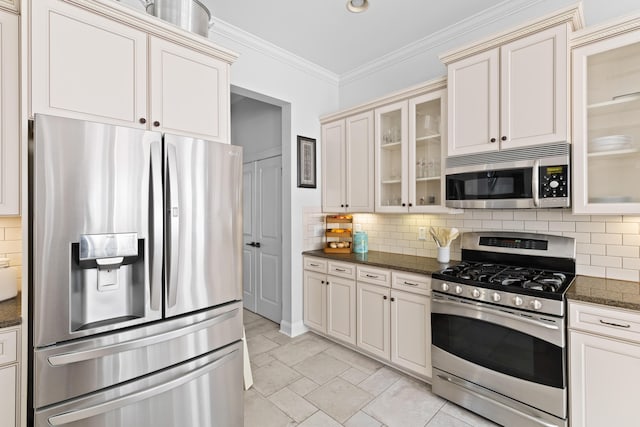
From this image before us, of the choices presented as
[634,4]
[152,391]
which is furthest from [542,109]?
[152,391]

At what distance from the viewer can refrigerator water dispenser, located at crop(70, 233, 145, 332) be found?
4.55 feet

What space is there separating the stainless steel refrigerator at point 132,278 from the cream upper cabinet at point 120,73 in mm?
238

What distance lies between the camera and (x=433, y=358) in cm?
228

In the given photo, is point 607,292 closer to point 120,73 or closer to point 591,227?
point 591,227

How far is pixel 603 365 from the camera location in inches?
64.2

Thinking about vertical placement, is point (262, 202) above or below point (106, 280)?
above

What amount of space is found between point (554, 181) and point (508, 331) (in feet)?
3.33

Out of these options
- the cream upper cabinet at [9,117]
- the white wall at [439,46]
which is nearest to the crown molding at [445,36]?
the white wall at [439,46]

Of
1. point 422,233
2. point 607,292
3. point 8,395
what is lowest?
point 8,395

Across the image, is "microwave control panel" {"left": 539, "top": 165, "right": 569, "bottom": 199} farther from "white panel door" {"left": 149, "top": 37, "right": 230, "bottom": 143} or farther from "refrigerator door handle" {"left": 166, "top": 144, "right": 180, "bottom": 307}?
"refrigerator door handle" {"left": 166, "top": 144, "right": 180, "bottom": 307}

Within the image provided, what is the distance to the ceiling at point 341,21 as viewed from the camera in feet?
8.20

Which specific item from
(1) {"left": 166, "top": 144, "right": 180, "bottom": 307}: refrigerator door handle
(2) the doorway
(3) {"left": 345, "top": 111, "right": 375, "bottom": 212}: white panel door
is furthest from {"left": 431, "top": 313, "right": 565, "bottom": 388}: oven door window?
(2) the doorway

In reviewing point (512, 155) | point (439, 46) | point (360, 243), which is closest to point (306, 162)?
point (360, 243)

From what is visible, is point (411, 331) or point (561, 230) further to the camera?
point (411, 331)
